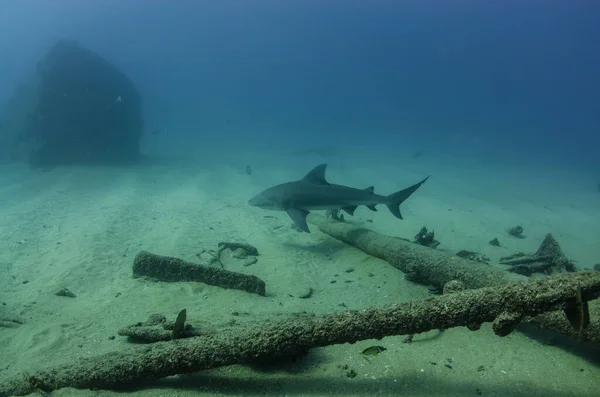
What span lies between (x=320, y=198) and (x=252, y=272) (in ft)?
9.16

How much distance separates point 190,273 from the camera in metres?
6.88

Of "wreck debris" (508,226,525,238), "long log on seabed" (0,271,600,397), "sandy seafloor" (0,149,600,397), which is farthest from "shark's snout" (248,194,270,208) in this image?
"wreck debris" (508,226,525,238)

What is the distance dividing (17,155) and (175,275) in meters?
25.9

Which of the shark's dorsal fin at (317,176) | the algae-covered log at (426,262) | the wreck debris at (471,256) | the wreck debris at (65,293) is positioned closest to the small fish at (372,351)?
the algae-covered log at (426,262)

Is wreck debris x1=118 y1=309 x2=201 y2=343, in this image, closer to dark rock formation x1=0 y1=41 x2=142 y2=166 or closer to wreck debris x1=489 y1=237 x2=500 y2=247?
wreck debris x1=489 y1=237 x2=500 y2=247

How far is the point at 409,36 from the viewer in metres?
199

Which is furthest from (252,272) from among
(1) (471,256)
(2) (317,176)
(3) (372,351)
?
(1) (471,256)

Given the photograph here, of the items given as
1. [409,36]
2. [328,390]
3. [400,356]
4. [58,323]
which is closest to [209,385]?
[328,390]

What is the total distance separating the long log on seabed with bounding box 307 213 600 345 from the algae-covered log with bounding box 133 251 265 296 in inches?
107

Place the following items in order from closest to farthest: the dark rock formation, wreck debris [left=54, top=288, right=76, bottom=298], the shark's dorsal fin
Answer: wreck debris [left=54, top=288, right=76, bottom=298] → the shark's dorsal fin → the dark rock formation

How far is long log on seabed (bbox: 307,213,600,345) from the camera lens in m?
4.05

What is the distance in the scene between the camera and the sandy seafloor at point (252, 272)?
366cm

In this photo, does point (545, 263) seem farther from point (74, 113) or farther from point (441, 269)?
point (74, 113)

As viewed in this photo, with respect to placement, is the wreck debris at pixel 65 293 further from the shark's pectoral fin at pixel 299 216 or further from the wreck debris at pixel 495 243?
the wreck debris at pixel 495 243
